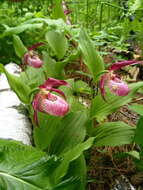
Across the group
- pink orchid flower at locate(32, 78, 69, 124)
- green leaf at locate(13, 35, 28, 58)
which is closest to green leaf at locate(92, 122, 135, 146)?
pink orchid flower at locate(32, 78, 69, 124)

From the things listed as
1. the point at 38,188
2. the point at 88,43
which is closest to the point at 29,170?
the point at 38,188

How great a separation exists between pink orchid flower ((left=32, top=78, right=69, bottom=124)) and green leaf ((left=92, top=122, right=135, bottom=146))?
28 cm

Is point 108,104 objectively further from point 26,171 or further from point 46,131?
point 26,171

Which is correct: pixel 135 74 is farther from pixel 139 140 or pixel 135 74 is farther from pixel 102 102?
pixel 139 140

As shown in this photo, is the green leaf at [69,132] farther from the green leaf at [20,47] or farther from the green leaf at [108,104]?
the green leaf at [20,47]

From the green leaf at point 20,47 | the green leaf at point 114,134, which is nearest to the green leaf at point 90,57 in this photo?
the green leaf at point 114,134

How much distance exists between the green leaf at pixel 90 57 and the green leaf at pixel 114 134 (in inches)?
8.7

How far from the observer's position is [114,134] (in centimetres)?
134

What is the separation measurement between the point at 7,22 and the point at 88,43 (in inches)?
53.9

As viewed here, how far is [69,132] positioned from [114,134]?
7.1 inches

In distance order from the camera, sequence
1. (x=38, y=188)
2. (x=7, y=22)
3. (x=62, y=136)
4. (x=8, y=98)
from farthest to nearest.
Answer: (x=7, y=22)
(x=8, y=98)
(x=62, y=136)
(x=38, y=188)

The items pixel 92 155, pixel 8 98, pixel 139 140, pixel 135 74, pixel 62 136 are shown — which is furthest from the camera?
pixel 135 74

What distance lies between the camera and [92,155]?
1.52 meters

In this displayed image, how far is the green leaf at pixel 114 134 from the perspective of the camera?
4.24ft
